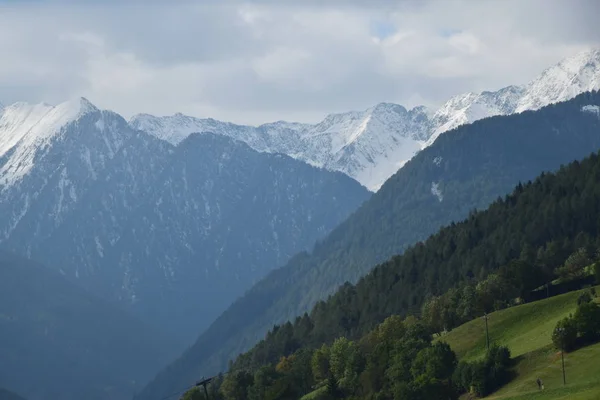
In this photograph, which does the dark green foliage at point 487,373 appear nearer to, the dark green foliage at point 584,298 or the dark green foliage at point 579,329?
the dark green foliage at point 579,329

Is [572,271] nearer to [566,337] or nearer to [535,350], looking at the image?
[535,350]

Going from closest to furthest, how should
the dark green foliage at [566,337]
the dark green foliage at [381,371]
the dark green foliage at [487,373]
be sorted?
the dark green foliage at [566,337] < the dark green foliage at [487,373] < the dark green foliage at [381,371]

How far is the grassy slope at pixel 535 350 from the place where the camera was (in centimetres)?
12038

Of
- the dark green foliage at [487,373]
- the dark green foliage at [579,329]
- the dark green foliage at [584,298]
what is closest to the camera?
the dark green foliage at [579,329]

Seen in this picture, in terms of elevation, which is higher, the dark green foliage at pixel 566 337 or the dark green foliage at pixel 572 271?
the dark green foliage at pixel 572 271

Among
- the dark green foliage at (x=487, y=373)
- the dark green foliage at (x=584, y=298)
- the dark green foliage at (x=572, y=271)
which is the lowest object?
the dark green foliage at (x=487, y=373)

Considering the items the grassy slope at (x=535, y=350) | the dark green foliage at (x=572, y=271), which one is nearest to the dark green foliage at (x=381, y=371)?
the grassy slope at (x=535, y=350)

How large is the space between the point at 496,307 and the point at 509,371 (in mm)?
48331

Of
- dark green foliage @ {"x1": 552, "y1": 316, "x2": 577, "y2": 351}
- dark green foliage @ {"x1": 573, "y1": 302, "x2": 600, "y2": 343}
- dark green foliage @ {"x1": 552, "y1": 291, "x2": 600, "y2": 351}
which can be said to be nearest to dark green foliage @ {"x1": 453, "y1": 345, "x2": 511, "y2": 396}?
dark green foliage @ {"x1": 552, "y1": 291, "x2": 600, "y2": 351}

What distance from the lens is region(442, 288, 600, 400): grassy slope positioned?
120 metres

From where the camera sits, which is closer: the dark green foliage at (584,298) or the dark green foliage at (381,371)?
the dark green foliage at (381,371)

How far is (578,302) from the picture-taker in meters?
153

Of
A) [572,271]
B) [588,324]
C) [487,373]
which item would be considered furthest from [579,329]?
[572,271]

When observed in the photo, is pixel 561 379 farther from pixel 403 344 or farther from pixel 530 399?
pixel 403 344
